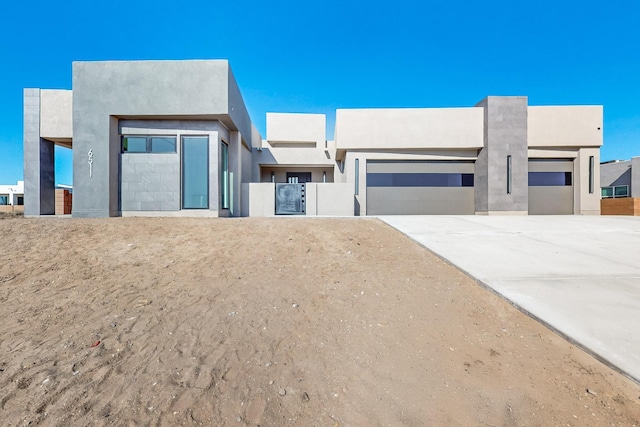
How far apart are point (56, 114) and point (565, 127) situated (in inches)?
968

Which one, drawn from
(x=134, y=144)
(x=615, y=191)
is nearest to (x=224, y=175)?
(x=134, y=144)

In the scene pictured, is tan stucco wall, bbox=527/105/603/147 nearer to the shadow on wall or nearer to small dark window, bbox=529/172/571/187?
small dark window, bbox=529/172/571/187

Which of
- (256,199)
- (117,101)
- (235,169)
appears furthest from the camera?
(256,199)

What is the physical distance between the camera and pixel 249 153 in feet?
55.9

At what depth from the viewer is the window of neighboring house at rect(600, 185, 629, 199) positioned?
21500 millimetres

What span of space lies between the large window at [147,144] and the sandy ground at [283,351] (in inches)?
269

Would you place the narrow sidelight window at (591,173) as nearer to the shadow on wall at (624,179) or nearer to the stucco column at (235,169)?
the shadow on wall at (624,179)

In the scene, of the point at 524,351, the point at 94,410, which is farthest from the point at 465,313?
the point at 94,410

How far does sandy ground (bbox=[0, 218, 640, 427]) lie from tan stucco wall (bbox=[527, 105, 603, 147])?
1422 cm

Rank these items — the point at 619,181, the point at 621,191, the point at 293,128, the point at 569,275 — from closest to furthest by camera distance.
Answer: the point at 569,275
the point at 621,191
the point at 619,181
the point at 293,128

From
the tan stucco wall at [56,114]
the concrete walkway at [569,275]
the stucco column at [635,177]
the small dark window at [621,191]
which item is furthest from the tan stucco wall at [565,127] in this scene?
the tan stucco wall at [56,114]

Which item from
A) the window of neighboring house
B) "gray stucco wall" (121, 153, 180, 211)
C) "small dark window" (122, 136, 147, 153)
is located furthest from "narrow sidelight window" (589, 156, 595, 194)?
"small dark window" (122, 136, 147, 153)

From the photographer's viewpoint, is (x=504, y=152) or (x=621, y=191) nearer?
(x=504, y=152)

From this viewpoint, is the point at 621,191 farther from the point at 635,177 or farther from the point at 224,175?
the point at 224,175
